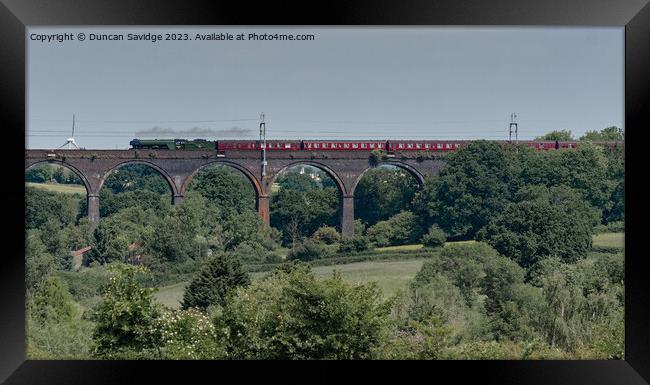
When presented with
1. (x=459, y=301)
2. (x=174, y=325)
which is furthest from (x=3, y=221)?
(x=459, y=301)

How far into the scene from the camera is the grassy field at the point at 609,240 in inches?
920

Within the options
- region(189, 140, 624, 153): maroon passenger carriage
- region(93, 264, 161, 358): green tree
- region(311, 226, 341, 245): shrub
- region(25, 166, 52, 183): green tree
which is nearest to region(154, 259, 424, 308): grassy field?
region(311, 226, 341, 245): shrub

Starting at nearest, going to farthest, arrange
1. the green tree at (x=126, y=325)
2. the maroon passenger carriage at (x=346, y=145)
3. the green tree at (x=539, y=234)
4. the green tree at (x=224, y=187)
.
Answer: the green tree at (x=126, y=325) < the green tree at (x=539, y=234) < the maroon passenger carriage at (x=346, y=145) < the green tree at (x=224, y=187)

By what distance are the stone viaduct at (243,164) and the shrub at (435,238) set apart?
382cm

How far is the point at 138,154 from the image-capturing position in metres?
30.2

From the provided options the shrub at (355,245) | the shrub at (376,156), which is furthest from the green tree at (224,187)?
the shrub at (376,156)

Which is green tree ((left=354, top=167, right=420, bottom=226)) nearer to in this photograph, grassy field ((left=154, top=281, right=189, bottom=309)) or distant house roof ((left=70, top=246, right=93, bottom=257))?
distant house roof ((left=70, top=246, right=93, bottom=257))

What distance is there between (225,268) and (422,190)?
14.3m

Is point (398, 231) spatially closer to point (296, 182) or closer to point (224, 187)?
point (224, 187)

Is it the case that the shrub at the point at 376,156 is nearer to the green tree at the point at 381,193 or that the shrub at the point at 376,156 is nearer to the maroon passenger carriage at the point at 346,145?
the maroon passenger carriage at the point at 346,145

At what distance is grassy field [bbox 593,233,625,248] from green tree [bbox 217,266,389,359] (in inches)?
647

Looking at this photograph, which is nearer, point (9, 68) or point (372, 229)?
point (9, 68)
